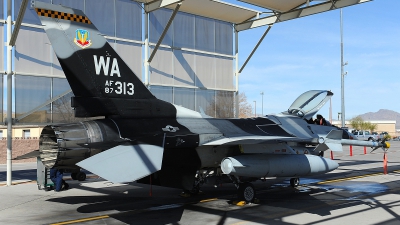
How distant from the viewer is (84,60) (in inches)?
375

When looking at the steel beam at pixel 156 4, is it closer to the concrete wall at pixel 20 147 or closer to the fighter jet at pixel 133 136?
the fighter jet at pixel 133 136

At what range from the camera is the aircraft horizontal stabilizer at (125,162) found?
746cm

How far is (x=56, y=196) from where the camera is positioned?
12547 millimetres

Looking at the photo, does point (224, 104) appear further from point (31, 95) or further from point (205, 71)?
point (31, 95)

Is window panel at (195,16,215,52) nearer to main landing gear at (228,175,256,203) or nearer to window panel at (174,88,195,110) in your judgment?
window panel at (174,88,195,110)

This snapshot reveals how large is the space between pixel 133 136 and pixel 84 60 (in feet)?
6.87

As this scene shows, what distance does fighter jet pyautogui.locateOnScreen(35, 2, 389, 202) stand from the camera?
8633mm

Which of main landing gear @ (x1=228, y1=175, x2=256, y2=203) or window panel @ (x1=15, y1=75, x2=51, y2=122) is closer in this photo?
main landing gear @ (x1=228, y1=175, x2=256, y2=203)

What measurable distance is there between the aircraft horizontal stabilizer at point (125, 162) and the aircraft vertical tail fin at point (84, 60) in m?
1.65

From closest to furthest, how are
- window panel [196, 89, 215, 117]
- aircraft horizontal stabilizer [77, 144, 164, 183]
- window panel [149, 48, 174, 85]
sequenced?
aircraft horizontal stabilizer [77, 144, 164, 183] → window panel [149, 48, 174, 85] → window panel [196, 89, 215, 117]

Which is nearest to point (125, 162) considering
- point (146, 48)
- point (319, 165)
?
point (319, 165)

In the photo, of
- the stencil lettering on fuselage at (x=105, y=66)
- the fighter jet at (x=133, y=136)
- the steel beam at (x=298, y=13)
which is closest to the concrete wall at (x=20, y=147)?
the steel beam at (x=298, y=13)

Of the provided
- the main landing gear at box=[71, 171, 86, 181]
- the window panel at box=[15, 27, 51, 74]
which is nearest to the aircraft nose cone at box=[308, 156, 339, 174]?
the main landing gear at box=[71, 171, 86, 181]

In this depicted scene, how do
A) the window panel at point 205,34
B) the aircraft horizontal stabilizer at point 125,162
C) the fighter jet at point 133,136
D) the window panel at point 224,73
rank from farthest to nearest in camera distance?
the window panel at point 224,73 → the window panel at point 205,34 → the fighter jet at point 133,136 → the aircraft horizontal stabilizer at point 125,162
